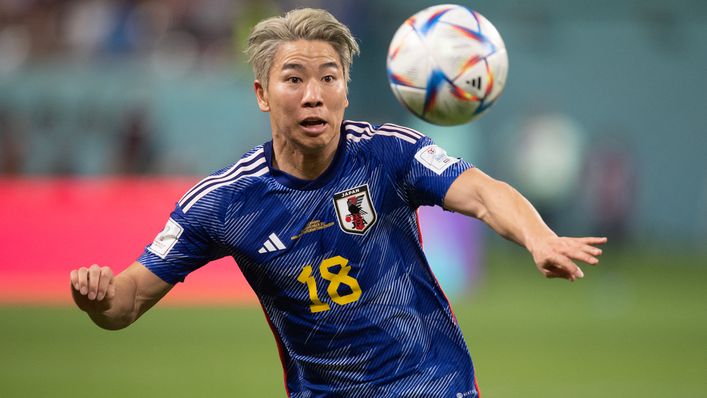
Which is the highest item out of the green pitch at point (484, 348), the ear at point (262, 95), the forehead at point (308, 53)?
the forehead at point (308, 53)

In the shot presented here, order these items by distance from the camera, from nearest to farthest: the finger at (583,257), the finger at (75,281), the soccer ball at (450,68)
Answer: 1. the finger at (583,257)
2. the finger at (75,281)
3. the soccer ball at (450,68)

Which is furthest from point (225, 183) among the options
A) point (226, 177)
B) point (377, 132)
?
point (377, 132)

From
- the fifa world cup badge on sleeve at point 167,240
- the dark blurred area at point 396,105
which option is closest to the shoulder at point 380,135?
the fifa world cup badge on sleeve at point 167,240

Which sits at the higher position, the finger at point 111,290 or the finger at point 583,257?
the finger at point 583,257

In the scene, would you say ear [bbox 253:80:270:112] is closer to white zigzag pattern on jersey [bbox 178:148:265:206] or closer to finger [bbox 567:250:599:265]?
white zigzag pattern on jersey [bbox 178:148:265:206]

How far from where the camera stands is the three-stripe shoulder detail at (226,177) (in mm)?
5051

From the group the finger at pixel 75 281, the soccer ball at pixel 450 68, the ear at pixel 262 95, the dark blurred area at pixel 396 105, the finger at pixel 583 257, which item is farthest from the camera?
the dark blurred area at pixel 396 105

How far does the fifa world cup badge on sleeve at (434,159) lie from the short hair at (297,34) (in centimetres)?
53

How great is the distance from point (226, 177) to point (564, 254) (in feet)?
5.51

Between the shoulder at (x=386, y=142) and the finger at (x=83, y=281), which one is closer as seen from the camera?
the finger at (x=83, y=281)

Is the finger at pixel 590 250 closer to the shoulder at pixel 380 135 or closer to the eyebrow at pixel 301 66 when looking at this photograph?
the shoulder at pixel 380 135

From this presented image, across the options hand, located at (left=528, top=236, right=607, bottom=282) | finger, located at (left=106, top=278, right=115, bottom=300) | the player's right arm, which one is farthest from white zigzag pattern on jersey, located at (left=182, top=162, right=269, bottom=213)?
hand, located at (left=528, top=236, right=607, bottom=282)

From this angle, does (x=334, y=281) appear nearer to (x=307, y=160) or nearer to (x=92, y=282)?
(x=307, y=160)

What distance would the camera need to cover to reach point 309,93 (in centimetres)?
488
